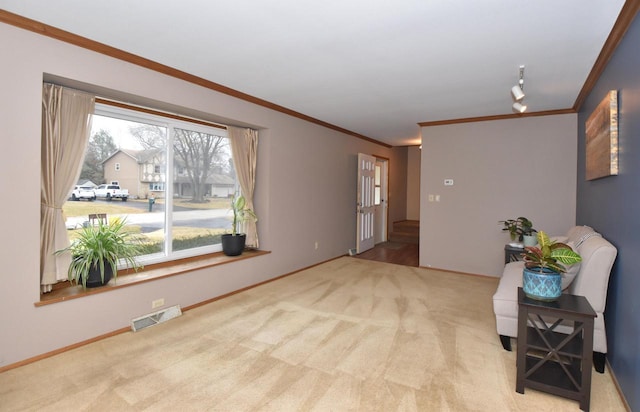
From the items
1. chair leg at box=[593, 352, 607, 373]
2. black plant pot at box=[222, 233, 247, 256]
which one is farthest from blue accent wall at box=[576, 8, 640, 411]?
black plant pot at box=[222, 233, 247, 256]

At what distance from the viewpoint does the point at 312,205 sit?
550cm

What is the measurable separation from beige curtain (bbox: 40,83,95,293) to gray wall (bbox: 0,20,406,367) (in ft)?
0.53

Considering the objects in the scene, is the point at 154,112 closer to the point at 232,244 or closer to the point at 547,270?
the point at 232,244

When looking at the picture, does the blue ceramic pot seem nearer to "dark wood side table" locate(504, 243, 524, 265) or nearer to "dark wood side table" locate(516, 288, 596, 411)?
"dark wood side table" locate(516, 288, 596, 411)

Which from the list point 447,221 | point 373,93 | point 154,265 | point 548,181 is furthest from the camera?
point 447,221

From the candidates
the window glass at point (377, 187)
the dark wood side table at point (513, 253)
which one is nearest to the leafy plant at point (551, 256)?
the dark wood side table at point (513, 253)

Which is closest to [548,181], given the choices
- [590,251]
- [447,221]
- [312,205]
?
[447,221]

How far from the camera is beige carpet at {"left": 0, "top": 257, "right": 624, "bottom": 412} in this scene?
6.68 ft

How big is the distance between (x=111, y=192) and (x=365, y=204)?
15.2 ft

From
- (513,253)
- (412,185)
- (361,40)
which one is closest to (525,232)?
(513,253)

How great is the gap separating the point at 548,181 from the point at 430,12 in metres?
3.69

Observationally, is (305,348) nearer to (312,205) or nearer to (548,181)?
(312,205)

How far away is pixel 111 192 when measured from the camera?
3299mm

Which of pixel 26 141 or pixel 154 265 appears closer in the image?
pixel 26 141
